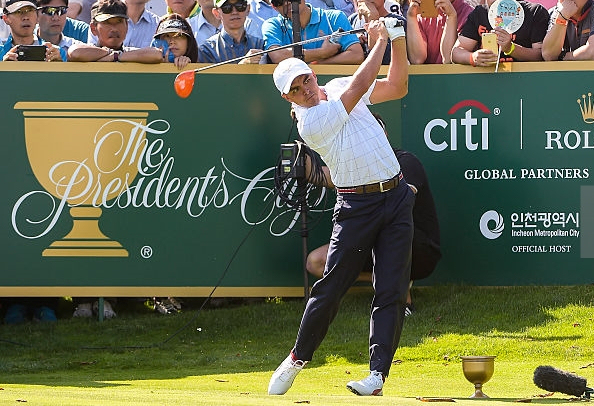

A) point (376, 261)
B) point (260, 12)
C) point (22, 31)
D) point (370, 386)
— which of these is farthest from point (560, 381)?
point (260, 12)

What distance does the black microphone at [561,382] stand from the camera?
638 centimetres

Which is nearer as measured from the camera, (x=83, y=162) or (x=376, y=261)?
(x=376, y=261)

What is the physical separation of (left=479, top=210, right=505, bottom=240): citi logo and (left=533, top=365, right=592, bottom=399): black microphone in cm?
449

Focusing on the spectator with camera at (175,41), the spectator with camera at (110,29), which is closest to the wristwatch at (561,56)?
the spectator with camera at (175,41)

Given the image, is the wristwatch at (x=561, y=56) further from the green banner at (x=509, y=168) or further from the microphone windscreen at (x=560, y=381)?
the microphone windscreen at (x=560, y=381)

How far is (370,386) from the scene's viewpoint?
7039mm

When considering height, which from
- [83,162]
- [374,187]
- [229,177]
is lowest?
[229,177]

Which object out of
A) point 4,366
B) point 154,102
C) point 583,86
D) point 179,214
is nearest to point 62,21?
point 154,102

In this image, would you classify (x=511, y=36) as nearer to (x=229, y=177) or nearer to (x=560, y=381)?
(x=229, y=177)

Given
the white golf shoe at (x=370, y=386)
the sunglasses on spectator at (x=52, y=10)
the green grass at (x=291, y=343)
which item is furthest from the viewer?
the sunglasses on spectator at (x=52, y=10)

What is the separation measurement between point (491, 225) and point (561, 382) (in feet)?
15.0

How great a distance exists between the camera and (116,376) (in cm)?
917

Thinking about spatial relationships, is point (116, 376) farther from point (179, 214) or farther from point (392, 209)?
point (392, 209)

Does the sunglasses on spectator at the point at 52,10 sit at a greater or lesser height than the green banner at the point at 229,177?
greater
